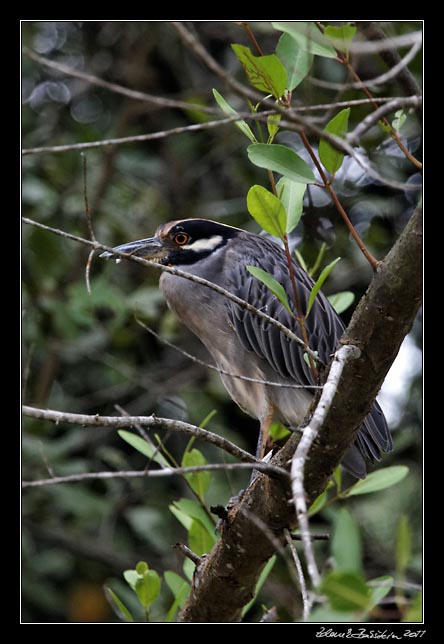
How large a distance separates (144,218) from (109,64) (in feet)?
3.62

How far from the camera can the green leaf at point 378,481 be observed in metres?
2.62

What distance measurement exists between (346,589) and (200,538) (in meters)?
1.60

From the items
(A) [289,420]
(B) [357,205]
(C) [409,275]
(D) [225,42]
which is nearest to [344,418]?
(C) [409,275]

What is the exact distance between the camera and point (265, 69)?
1795 millimetres

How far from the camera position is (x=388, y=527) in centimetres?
441

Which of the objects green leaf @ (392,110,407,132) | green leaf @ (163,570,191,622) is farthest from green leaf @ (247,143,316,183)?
green leaf @ (163,570,191,622)

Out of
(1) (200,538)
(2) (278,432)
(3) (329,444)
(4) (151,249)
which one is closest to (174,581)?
(1) (200,538)

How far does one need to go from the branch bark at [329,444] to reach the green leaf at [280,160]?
0.90 feet

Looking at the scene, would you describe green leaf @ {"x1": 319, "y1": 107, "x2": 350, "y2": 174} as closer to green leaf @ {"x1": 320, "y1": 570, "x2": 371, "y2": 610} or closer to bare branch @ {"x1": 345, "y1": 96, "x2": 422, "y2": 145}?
bare branch @ {"x1": 345, "y1": 96, "x2": 422, "y2": 145}

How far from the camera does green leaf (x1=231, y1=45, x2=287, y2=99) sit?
70.0 inches

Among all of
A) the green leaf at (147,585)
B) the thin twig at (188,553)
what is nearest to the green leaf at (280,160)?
the thin twig at (188,553)

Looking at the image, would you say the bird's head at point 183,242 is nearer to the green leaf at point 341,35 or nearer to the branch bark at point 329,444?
the branch bark at point 329,444

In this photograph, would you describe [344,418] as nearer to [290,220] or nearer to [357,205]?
[290,220]

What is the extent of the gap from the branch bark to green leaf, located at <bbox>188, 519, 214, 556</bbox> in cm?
9
